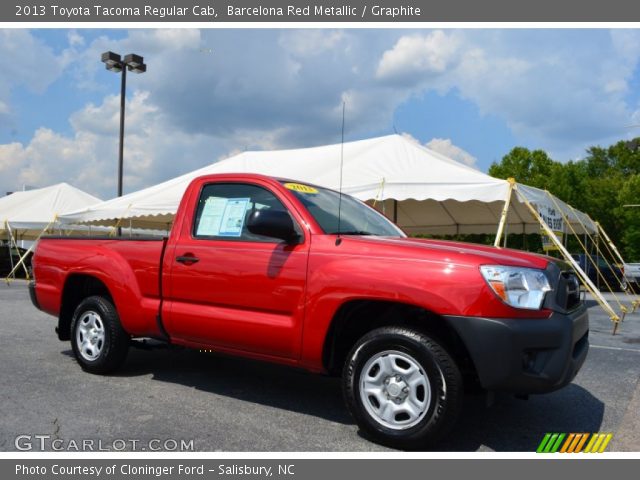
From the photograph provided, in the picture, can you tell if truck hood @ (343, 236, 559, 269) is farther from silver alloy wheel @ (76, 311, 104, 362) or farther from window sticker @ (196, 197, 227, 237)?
silver alloy wheel @ (76, 311, 104, 362)

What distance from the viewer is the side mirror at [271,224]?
3680 millimetres

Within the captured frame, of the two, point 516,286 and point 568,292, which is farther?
point 568,292

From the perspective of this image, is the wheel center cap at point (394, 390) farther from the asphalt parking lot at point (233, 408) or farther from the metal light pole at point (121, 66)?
the metal light pole at point (121, 66)

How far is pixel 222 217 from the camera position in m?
4.42

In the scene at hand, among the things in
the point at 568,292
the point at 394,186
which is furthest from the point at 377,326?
the point at 394,186

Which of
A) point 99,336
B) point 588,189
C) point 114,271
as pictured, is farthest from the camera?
point 588,189

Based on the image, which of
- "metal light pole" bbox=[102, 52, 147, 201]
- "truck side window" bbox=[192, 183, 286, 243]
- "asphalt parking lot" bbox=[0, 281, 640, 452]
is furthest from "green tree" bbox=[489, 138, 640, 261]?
"truck side window" bbox=[192, 183, 286, 243]

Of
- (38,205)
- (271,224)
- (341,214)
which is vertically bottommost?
(271,224)

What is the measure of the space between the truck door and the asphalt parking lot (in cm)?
51

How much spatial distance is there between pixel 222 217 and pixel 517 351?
2405 mm

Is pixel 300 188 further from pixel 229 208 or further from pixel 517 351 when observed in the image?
pixel 517 351

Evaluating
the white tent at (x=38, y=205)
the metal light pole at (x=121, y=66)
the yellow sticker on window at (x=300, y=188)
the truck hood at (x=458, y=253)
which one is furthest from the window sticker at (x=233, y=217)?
the white tent at (x=38, y=205)

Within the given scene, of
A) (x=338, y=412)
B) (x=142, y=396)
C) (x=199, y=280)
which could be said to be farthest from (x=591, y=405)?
(x=142, y=396)

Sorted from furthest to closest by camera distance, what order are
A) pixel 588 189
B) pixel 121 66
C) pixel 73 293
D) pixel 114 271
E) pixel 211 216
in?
pixel 588 189, pixel 121 66, pixel 73 293, pixel 114 271, pixel 211 216
